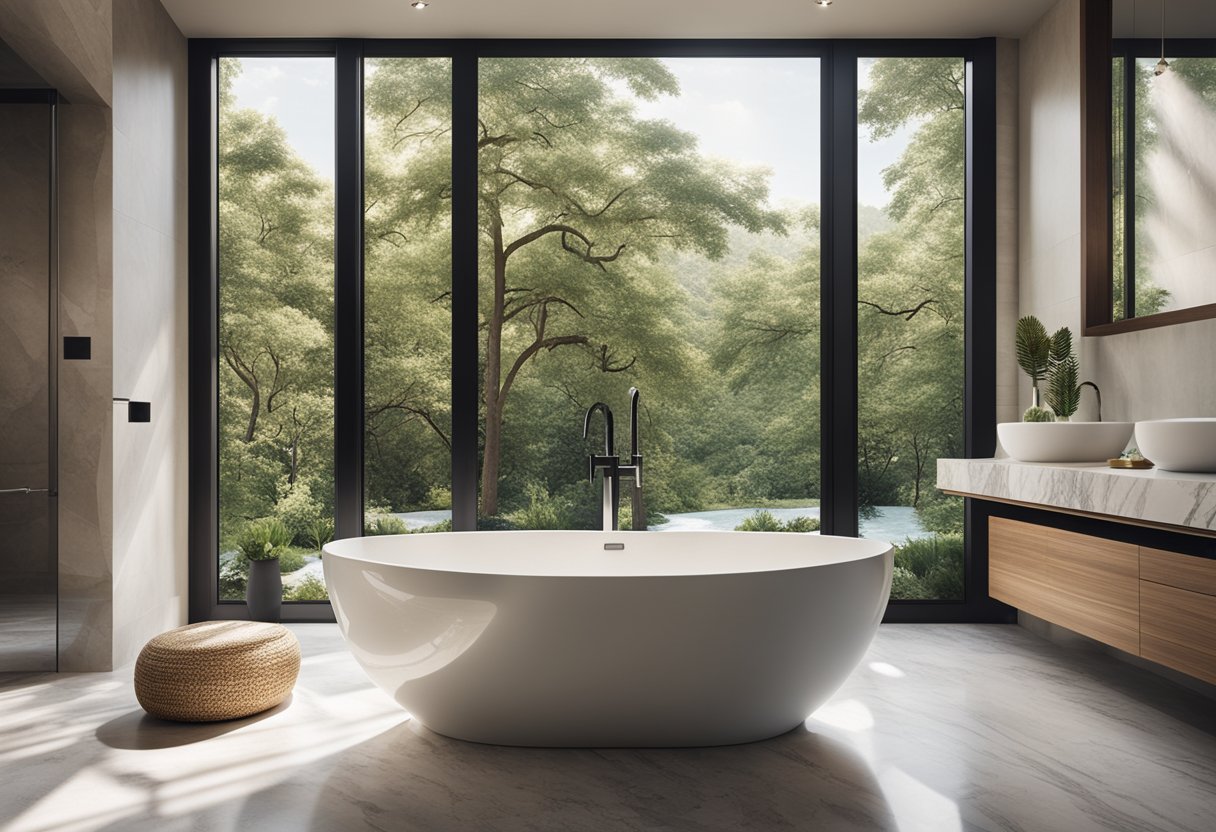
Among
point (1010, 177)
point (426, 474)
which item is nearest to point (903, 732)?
point (1010, 177)

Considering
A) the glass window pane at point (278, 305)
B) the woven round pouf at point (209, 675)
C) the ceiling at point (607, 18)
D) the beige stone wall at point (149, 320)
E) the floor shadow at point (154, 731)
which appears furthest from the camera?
the glass window pane at point (278, 305)

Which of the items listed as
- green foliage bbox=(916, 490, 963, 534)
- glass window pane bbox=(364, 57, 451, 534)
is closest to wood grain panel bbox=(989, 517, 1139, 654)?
green foliage bbox=(916, 490, 963, 534)

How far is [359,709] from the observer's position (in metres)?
2.67

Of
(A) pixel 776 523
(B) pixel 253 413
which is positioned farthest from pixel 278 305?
(A) pixel 776 523

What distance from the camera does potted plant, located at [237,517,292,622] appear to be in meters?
3.71

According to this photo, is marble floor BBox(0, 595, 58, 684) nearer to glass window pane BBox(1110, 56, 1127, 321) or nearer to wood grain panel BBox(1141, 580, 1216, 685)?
wood grain panel BBox(1141, 580, 1216, 685)

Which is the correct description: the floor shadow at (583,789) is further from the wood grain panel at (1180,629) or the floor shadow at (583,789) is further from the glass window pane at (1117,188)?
the glass window pane at (1117,188)

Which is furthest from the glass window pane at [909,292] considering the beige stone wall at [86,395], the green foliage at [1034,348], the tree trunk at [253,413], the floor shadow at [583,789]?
the beige stone wall at [86,395]

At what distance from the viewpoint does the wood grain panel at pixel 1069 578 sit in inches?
97.0

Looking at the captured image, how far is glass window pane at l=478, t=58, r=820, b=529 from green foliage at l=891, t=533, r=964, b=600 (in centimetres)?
91

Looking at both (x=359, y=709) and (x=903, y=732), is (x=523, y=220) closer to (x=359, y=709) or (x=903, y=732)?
(x=359, y=709)

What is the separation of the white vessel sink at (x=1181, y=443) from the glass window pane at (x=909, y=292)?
5.88 feet

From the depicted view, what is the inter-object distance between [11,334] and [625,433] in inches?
117

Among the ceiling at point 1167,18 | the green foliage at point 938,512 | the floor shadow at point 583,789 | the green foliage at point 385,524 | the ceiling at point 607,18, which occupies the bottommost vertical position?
the floor shadow at point 583,789
